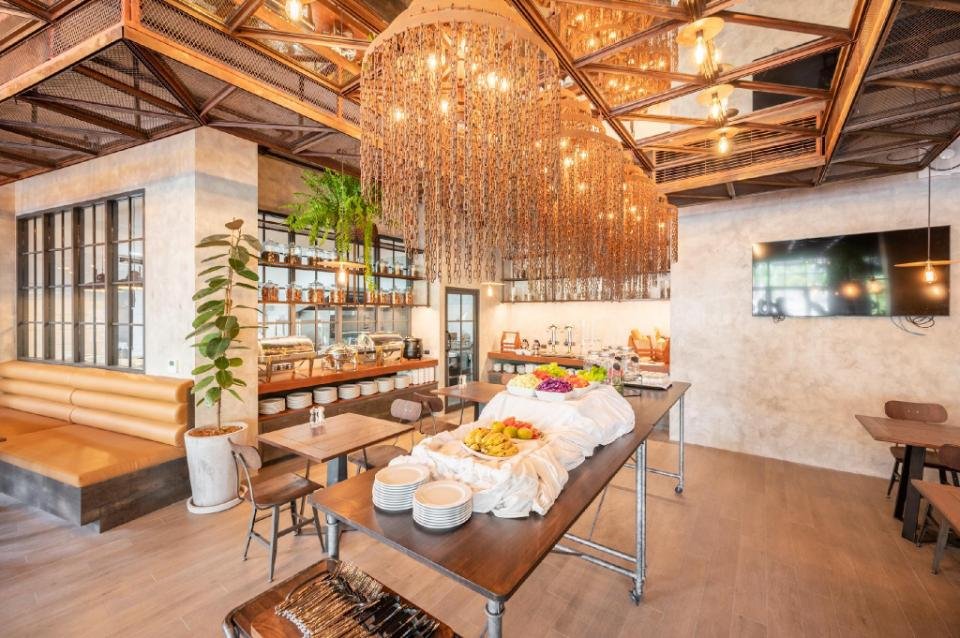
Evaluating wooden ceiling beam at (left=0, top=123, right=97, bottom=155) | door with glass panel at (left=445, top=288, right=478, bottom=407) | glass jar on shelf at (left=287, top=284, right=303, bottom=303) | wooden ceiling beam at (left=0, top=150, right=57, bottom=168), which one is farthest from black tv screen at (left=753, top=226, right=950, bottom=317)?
wooden ceiling beam at (left=0, top=150, right=57, bottom=168)

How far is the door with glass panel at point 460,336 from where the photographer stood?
7.24 meters

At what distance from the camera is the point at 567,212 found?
245 centimetres

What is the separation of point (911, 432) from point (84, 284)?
334 inches

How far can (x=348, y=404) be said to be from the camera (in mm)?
5094

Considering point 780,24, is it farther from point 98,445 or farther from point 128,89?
point 98,445

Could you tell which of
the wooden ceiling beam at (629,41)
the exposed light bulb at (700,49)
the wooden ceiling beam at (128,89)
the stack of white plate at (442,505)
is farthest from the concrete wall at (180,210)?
the exposed light bulb at (700,49)

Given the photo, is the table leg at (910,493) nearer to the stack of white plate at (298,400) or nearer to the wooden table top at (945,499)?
the wooden table top at (945,499)

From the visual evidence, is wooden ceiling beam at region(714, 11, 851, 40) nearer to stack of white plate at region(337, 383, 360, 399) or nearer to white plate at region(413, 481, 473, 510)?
white plate at region(413, 481, 473, 510)

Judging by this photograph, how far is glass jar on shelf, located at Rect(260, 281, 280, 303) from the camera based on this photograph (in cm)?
450

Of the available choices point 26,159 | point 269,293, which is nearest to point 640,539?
point 269,293

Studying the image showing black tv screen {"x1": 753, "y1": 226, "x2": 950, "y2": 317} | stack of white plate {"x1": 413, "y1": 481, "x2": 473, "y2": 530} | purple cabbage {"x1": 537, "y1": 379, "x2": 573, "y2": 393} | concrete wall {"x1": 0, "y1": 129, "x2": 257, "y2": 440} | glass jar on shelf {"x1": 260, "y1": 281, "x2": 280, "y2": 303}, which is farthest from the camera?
glass jar on shelf {"x1": 260, "y1": 281, "x2": 280, "y2": 303}

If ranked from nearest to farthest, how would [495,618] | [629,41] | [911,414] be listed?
[495,618], [629,41], [911,414]

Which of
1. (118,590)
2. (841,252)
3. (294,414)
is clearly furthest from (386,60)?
(841,252)

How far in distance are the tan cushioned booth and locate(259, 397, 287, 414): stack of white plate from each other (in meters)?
0.84
